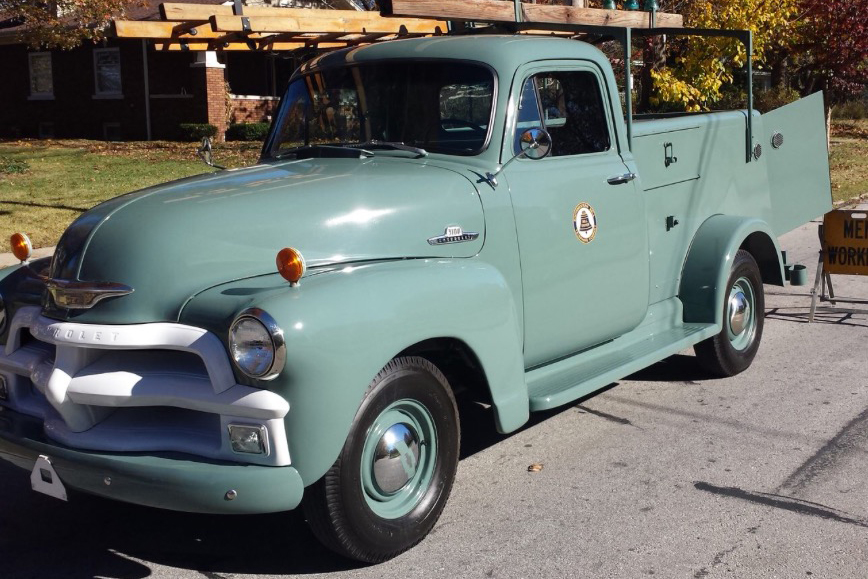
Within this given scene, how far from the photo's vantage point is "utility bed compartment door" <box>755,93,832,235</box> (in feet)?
24.4

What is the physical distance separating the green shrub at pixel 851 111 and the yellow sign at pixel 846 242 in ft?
98.6

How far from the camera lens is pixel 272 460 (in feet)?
11.9

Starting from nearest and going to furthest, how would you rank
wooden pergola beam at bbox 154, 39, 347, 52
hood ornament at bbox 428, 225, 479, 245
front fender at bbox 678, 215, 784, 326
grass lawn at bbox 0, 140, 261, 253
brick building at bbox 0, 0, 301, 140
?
hood ornament at bbox 428, 225, 479, 245 → front fender at bbox 678, 215, 784, 326 → wooden pergola beam at bbox 154, 39, 347, 52 → grass lawn at bbox 0, 140, 261, 253 → brick building at bbox 0, 0, 301, 140

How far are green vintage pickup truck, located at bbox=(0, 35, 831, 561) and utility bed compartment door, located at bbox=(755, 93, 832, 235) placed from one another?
148cm

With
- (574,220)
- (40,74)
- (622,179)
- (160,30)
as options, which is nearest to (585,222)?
(574,220)

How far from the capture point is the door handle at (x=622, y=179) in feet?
18.2

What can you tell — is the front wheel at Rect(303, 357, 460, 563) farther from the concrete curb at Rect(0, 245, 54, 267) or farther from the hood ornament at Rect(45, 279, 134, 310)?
the concrete curb at Rect(0, 245, 54, 267)

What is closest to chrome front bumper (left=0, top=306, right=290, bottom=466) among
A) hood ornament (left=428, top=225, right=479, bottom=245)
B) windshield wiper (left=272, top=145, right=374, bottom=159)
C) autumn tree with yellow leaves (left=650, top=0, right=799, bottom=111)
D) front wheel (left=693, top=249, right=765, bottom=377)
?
hood ornament (left=428, top=225, right=479, bottom=245)

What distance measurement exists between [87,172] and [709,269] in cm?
1401

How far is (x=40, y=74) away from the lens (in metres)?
31.0

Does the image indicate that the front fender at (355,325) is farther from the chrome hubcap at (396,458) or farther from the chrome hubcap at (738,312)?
the chrome hubcap at (738,312)

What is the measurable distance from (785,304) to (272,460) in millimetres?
6570

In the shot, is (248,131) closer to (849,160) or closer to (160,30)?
(849,160)

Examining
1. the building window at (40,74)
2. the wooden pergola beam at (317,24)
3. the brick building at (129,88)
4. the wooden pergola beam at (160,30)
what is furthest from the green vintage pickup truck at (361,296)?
the building window at (40,74)
